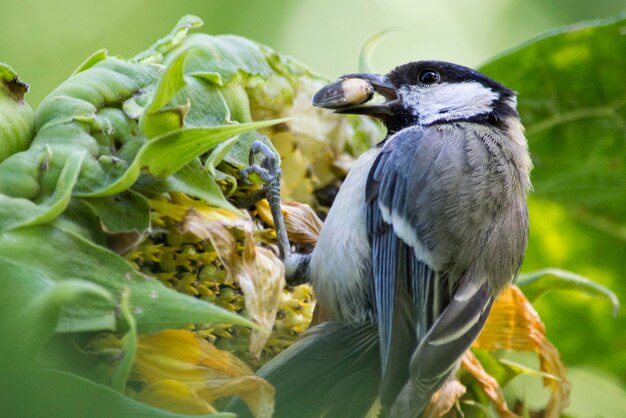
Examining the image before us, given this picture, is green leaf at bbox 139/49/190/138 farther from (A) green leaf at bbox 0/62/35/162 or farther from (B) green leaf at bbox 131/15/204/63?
(B) green leaf at bbox 131/15/204/63

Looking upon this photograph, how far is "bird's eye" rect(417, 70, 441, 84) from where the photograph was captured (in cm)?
212

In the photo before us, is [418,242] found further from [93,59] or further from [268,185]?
[93,59]

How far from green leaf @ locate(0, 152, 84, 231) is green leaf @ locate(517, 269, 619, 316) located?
3.24ft

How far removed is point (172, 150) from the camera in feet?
3.57

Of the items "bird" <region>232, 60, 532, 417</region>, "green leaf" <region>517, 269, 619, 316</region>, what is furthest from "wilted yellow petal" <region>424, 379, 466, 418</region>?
"green leaf" <region>517, 269, 619, 316</region>

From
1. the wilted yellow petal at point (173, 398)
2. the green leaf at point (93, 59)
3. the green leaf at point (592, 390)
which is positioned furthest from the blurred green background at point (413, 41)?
the wilted yellow petal at point (173, 398)

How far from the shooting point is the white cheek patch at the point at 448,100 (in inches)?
81.3

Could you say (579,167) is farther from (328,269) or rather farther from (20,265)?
(20,265)

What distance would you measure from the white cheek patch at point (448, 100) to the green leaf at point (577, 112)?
0.25 feet

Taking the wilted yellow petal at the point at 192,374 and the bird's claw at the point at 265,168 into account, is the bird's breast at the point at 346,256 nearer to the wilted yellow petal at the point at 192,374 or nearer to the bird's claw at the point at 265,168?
the bird's claw at the point at 265,168

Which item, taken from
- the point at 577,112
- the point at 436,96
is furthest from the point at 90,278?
the point at 577,112

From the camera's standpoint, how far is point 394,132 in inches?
79.0

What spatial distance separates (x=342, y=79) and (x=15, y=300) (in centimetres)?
107

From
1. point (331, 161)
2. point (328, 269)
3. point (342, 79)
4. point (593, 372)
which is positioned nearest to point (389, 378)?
point (328, 269)
